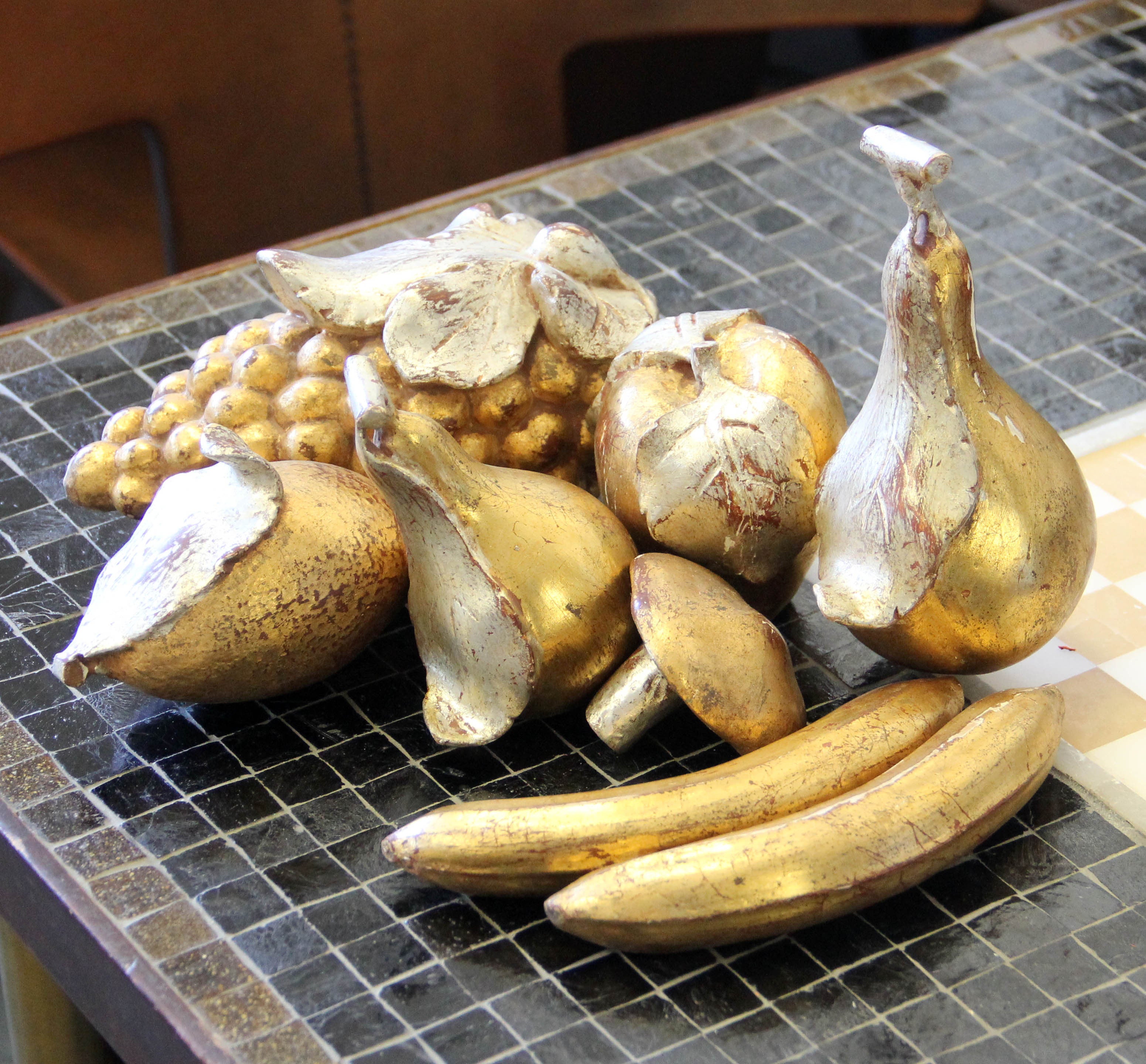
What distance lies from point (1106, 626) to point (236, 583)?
36cm

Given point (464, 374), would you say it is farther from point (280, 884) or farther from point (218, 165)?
point (218, 165)

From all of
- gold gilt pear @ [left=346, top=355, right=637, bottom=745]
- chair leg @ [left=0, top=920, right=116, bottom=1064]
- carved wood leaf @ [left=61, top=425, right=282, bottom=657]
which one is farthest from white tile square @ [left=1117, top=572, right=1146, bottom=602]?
chair leg @ [left=0, top=920, right=116, bottom=1064]

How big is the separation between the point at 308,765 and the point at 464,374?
161mm

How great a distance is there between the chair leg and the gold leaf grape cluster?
0.21 metres

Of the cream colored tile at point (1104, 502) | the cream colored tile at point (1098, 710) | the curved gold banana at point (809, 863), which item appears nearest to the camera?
the curved gold banana at point (809, 863)

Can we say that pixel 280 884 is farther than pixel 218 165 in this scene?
No

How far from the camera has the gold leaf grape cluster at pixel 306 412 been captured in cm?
64

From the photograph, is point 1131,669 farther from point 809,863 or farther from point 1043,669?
point 809,863

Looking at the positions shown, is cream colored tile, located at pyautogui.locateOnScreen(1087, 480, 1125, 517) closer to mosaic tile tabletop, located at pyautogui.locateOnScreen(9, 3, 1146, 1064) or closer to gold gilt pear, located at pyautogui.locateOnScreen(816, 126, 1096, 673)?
mosaic tile tabletop, located at pyautogui.locateOnScreen(9, 3, 1146, 1064)

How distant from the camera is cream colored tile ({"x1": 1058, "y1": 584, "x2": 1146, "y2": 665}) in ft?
2.18

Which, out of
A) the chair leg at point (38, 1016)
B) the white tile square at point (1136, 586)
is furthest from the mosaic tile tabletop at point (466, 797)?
the chair leg at point (38, 1016)

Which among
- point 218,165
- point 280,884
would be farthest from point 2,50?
point 280,884

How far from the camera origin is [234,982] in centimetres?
52

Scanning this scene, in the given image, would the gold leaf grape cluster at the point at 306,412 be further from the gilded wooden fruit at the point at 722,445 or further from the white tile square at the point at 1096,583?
the white tile square at the point at 1096,583
